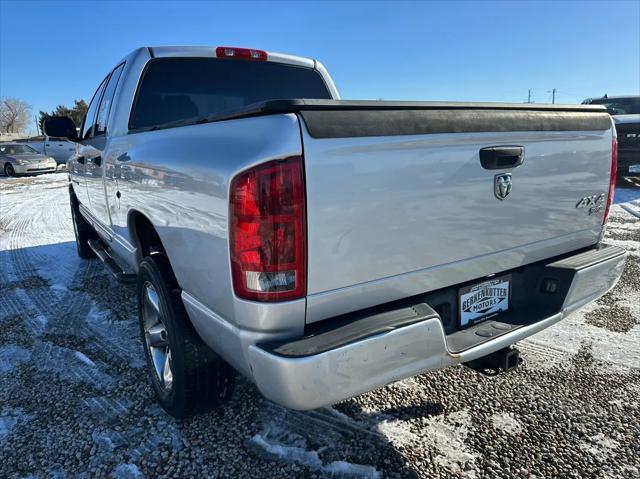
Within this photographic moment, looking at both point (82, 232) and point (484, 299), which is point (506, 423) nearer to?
point (484, 299)

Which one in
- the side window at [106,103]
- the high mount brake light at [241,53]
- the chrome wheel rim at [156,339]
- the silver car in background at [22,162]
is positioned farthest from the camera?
the silver car in background at [22,162]

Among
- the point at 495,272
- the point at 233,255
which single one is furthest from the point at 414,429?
the point at 233,255

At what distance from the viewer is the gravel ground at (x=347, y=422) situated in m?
2.17

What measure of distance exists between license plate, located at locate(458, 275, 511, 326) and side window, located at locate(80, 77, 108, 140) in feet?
12.9

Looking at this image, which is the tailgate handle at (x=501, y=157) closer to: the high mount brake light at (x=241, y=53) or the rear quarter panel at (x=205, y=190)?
the rear quarter panel at (x=205, y=190)

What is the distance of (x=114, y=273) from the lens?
11.7 ft

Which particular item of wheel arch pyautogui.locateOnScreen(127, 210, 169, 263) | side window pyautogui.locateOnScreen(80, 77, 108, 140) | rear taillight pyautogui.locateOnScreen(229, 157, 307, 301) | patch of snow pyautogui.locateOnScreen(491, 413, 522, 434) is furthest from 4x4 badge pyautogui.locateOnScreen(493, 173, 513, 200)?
side window pyautogui.locateOnScreen(80, 77, 108, 140)

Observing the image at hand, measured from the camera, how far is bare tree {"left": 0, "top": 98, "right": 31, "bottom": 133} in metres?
76.9

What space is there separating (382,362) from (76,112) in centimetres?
5514

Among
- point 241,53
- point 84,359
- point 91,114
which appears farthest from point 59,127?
point 84,359

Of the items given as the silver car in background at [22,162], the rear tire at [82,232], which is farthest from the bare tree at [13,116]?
the rear tire at [82,232]

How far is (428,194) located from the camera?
1.88 m

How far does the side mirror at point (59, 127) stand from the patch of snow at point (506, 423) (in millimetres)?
4697

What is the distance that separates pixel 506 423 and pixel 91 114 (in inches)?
191
